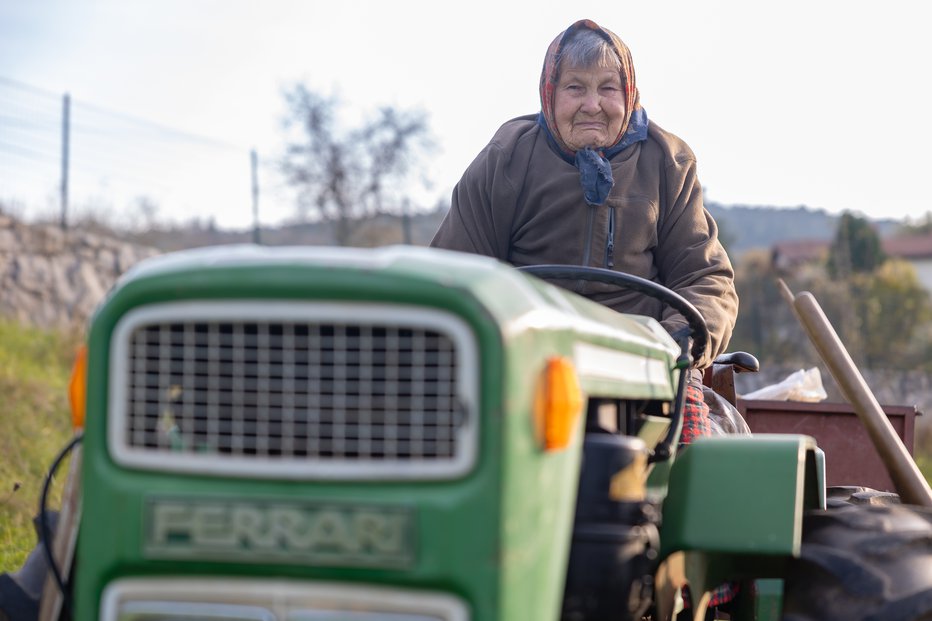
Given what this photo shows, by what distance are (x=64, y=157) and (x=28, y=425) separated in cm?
686

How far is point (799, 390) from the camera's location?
6234 mm

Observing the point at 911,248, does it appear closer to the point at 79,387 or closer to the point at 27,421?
the point at 27,421

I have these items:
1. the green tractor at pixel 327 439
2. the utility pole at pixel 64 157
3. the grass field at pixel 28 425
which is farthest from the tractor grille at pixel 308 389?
the utility pole at pixel 64 157

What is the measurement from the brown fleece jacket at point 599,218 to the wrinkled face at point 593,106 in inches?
4.0

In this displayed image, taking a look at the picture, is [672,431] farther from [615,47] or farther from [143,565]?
[615,47]

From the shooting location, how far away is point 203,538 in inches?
83.0

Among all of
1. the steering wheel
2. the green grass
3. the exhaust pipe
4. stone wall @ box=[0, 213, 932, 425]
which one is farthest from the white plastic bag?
stone wall @ box=[0, 213, 932, 425]

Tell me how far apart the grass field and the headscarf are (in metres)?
2.22

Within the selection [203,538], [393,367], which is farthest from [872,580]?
[203,538]

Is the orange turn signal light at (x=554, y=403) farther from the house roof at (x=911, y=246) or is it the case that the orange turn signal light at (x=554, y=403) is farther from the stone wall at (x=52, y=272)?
the house roof at (x=911, y=246)

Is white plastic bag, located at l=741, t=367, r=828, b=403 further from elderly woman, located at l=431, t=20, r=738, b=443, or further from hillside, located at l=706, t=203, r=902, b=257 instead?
hillside, located at l=706, t=203, r=902, b=257

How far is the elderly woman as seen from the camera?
14.2ft

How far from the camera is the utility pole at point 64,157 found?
14.5 metres

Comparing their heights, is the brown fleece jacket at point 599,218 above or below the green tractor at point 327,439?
above
